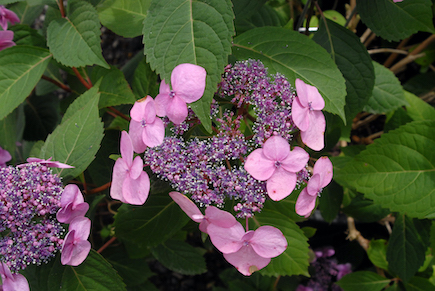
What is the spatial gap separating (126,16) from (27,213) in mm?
638

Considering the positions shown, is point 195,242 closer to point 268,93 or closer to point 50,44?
point 50,44

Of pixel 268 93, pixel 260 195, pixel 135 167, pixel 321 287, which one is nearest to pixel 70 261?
pixel 135 167

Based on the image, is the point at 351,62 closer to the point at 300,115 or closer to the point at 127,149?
the point at 300,115

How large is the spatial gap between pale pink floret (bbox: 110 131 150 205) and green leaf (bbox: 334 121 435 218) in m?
0.63

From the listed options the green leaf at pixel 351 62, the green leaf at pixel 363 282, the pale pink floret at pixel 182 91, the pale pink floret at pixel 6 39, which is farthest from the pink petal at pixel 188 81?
the green leaf at pixel 363 282

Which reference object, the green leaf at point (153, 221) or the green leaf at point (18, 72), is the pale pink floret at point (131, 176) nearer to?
the green leaf at point (153, 221)

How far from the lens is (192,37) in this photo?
70 cm

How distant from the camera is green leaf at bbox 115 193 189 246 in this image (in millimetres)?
983

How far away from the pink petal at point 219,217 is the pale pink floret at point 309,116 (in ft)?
0.66

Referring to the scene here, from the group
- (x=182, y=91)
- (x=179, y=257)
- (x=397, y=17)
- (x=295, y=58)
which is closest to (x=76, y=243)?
(x=182, y=91)

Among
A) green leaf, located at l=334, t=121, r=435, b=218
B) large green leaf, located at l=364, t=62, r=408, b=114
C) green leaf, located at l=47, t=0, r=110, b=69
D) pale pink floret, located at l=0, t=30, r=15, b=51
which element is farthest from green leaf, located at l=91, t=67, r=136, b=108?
large green leaf, located at l=364, t=62, r=408, b=114

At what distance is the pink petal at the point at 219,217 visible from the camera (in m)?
0.60

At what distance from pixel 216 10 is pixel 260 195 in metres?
0.40

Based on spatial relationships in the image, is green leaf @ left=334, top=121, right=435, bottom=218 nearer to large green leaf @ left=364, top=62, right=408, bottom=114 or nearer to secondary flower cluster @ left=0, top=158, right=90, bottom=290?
large green leaf @ left=364, top=62, right=408, bottom=114
